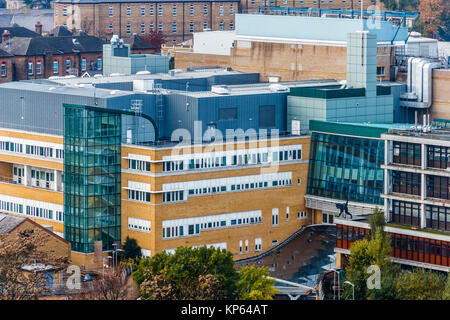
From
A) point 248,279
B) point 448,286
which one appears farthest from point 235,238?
point 448,286

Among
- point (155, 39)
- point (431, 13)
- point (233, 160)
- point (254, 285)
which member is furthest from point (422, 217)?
point (431, 13)

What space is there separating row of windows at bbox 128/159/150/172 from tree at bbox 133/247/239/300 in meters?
14.0

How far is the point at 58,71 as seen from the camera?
425ft

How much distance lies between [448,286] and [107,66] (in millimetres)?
52181

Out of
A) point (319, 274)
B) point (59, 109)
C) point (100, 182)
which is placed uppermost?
point (59, 109)

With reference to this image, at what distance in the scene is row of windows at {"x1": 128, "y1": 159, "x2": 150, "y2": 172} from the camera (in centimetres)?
6931

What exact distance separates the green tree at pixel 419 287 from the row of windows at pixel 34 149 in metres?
30.5

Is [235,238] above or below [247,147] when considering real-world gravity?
below

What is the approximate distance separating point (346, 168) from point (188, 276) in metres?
25.2

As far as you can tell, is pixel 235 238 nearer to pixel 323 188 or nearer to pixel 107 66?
pixel 323 188

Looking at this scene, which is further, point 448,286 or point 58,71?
point 58,71
